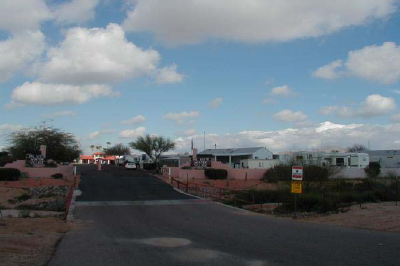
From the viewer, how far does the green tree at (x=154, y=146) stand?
78.2 m

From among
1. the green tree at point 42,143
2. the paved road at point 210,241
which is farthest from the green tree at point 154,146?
the paved road at point 210,241

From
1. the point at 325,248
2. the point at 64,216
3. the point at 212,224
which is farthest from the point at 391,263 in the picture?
the point at 64,216

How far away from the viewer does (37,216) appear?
21.4 m

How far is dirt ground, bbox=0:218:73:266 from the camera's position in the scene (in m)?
10.4

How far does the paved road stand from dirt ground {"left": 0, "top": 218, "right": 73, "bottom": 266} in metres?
0.45

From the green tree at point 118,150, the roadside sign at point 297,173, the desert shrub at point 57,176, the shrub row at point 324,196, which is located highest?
the green tree at point 118,150

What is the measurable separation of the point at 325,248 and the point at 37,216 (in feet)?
48.3

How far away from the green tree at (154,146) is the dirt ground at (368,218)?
5685cm

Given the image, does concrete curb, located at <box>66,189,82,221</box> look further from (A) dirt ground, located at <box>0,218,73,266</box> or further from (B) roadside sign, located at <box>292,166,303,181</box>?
(B) roadside sign, located at <box>292,166,303,181</box>

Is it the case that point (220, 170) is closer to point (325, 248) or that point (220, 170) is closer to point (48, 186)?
point (48, 186)

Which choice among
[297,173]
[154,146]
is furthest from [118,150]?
[297,173]

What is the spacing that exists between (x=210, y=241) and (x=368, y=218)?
868cm

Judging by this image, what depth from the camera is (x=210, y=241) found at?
44.3 feet

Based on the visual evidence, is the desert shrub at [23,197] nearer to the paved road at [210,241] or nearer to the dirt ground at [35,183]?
the dirt ground at [35,183]
